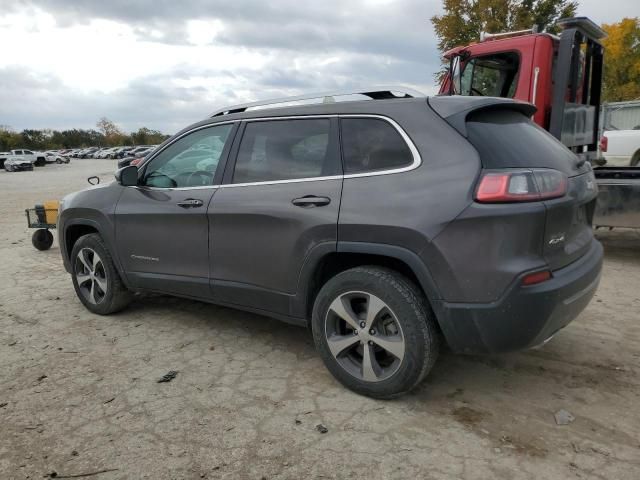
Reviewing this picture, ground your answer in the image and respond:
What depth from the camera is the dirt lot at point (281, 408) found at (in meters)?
2.52

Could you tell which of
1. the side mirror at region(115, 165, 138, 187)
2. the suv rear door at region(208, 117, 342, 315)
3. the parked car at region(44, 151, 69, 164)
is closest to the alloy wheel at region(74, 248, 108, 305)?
the side mirror at region(115, 165, 138, 187)

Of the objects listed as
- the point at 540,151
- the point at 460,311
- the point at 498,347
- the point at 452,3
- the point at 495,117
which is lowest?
the point at 498,347

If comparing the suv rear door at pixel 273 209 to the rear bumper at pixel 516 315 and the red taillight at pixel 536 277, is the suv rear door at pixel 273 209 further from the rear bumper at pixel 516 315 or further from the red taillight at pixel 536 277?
the red taillight at pixel 536 277

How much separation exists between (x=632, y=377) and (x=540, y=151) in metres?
1.58

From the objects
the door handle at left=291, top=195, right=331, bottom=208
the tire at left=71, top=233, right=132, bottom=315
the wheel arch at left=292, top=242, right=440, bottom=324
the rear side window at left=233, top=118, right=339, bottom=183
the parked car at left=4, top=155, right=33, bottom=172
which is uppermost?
the rear side window at left=233, top=118, right=339, bottom=183

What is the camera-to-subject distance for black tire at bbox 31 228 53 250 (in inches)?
308

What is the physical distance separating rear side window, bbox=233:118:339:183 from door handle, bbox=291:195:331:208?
6.2 inches

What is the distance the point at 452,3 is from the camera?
21.0 metres

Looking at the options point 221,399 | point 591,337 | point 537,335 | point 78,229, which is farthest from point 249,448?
point 78,229

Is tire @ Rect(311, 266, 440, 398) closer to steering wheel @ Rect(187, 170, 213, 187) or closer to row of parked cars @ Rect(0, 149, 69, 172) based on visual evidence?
steering wheel @ Rect(187, 170, 213, 187)

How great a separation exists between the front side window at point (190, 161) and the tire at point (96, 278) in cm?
82

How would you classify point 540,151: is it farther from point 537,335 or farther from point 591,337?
point 591,337

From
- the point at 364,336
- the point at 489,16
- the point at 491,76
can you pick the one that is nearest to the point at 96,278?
the point at 364,336

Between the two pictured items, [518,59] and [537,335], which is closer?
[537,335]
